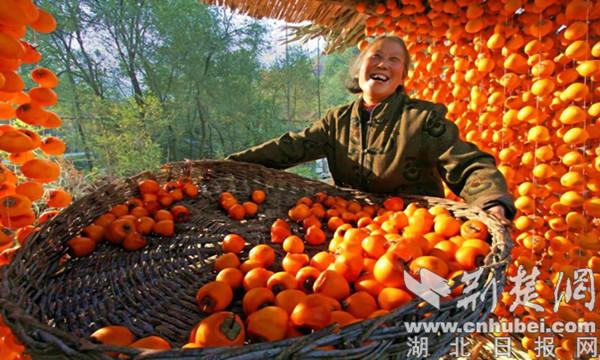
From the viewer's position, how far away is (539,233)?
1509 millimetres

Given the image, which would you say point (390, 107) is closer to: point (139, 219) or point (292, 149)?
point (292, 149)

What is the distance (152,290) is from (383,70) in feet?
4.03

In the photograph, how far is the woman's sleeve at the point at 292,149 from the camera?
1.67 meters

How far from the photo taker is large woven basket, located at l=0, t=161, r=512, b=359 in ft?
1.63

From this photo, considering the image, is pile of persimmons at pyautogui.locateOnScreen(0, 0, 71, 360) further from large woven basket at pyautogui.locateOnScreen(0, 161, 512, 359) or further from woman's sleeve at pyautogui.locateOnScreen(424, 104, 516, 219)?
woman's sleeve at pyautogui.locateOnScreen(424, 104, 516, 219)

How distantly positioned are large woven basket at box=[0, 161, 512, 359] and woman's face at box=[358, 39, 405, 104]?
1.51 feet

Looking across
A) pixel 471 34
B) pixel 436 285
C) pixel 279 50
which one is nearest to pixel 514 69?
pixel 471 34

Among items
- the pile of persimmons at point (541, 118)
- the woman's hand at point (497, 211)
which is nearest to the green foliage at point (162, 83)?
the pile of persimmons at point (541, 118)

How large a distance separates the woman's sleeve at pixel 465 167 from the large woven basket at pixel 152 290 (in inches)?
3.5

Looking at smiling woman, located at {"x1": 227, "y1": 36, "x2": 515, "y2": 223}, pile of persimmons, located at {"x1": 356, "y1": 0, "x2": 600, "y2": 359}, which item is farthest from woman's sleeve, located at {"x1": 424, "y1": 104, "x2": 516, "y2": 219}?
pile of persimmons, located at {"x1": 356, "y1": 0, "x2": 600, "y2": 359}

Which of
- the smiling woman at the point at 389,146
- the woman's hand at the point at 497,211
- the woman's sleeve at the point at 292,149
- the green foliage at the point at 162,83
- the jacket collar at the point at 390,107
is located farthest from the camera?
the green foliage at the point at 162,83

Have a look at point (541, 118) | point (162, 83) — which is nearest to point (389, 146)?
point (541, 118)

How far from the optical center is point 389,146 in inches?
56.0

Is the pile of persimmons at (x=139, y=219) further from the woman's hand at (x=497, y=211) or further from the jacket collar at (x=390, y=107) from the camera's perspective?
the woman's hand at (x=497, y=211)
